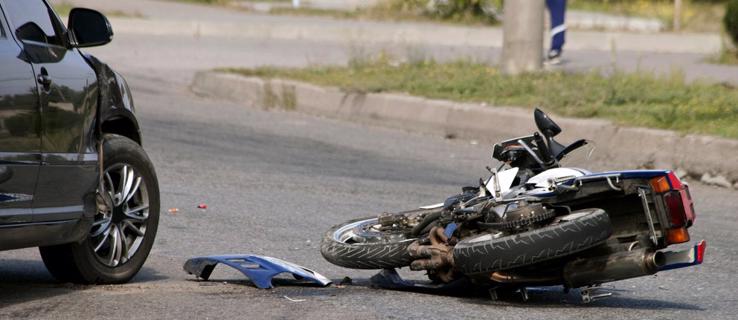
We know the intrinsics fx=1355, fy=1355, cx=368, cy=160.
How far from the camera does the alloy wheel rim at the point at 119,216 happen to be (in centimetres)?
607

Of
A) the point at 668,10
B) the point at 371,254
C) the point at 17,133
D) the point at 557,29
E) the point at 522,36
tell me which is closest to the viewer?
the point at 17,133

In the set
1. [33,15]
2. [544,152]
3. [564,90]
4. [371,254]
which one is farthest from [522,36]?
[33,15]

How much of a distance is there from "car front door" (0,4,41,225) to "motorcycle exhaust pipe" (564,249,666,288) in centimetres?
223

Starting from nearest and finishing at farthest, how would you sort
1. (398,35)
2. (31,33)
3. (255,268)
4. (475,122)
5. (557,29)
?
(31,33) < (255,268) < (475,122) < (557,29) < (398,35)

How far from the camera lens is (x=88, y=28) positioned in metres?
6.06

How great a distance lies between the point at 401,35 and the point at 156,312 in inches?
639

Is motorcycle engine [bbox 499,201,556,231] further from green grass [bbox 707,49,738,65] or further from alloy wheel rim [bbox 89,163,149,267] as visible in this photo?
green grass [bbox 707,49,738,65]

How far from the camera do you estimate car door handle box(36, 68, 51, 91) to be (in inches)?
219

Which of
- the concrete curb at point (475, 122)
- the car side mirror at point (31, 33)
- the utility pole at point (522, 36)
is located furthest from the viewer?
the utility pole at point (522, 36)

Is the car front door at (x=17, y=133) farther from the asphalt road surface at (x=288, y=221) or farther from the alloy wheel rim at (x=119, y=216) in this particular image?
the alloy wheel rim at (x=119, y=216)

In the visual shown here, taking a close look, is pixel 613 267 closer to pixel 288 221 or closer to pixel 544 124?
pixel 544 124

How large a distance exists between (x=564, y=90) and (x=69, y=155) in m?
7.76

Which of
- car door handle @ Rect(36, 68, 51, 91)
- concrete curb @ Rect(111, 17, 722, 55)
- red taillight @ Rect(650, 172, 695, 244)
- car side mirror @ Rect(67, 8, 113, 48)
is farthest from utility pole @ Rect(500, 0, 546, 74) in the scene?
car door handle @ Rect(36, 68, 51, 91)

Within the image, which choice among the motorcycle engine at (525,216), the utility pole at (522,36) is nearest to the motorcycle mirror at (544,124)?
the motorcycle engine at (525,216)
